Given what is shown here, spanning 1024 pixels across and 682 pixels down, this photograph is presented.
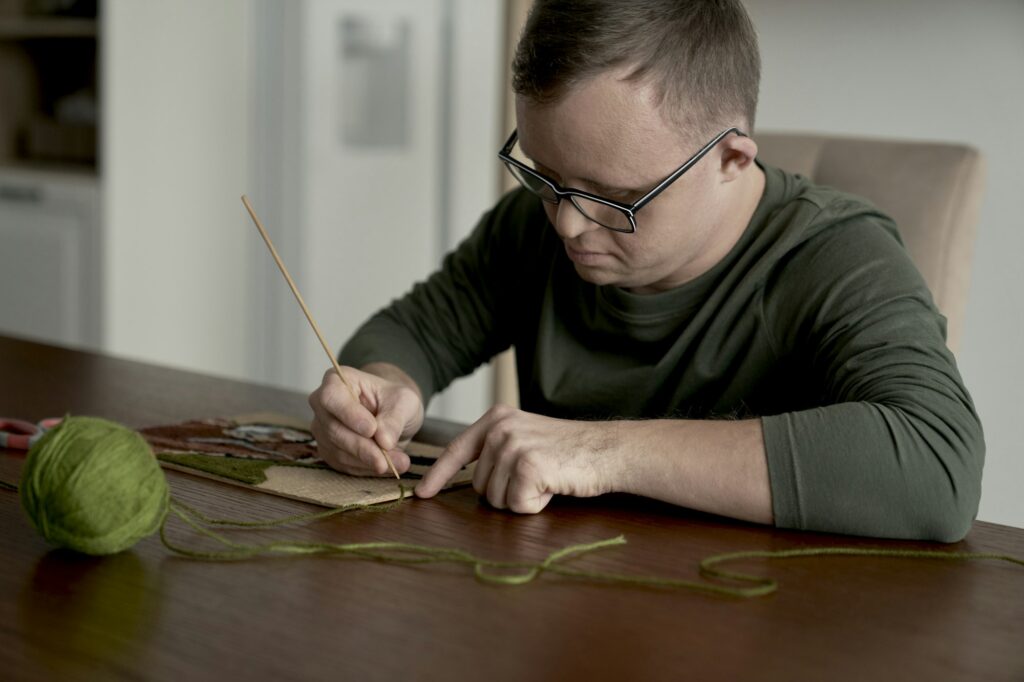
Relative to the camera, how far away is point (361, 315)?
12.6 feet

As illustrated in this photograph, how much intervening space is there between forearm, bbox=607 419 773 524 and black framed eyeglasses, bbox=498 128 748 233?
0.75 feet

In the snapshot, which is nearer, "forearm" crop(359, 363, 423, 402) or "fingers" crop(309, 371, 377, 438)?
"fingers" crop(309, 371, 377, 438)

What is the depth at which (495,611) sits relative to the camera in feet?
2.71

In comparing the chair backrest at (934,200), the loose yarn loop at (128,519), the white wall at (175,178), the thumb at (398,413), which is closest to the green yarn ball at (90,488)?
the loose yarn loop at (128,519)

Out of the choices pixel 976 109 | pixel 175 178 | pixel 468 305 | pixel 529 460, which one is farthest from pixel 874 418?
pixel 175 178

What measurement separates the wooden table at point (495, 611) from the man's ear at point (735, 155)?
38cm

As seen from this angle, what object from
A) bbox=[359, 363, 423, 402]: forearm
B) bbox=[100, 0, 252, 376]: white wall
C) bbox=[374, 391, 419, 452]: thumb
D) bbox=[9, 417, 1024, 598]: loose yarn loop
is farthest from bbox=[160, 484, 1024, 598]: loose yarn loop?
bbox=[100, 0, 252, 376]: white wall

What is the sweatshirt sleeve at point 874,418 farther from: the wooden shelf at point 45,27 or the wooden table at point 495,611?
the wooden shelf at point 45,27

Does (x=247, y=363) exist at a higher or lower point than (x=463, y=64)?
lower

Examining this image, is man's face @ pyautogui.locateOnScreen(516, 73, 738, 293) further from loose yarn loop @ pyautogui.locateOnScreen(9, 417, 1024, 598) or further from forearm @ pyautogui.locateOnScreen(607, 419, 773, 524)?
loose yarn loop @ pyautogui.locateOnScreen(9, 417, 1024, 598)

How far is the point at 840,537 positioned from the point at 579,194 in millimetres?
397

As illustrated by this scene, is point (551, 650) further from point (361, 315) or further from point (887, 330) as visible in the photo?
point (361, 315)

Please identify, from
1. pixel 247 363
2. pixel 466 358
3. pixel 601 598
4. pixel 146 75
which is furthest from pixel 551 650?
pixel 247 363

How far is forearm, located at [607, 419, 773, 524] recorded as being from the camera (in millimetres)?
1055
